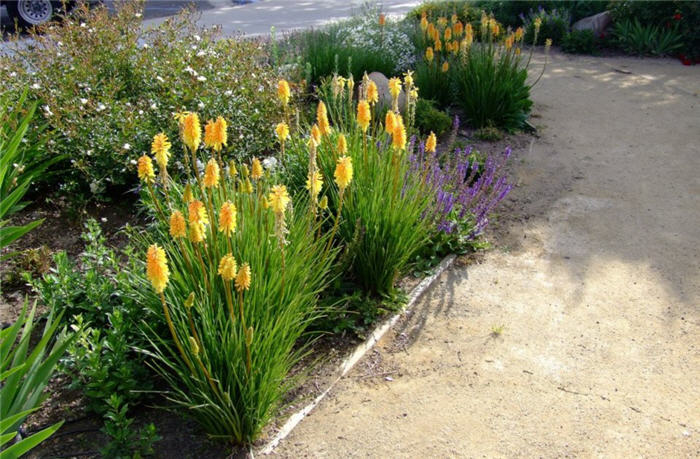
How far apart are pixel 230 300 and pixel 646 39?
9.05 m

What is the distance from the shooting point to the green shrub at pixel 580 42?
9.53 meters

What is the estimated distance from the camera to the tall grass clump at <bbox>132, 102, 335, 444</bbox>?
233 centimetres

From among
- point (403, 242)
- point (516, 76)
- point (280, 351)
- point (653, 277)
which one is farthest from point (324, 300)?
point (516, 76)

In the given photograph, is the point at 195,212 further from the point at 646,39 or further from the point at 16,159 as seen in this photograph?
the point at 646,39

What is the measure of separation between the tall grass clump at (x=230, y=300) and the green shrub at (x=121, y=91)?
1.68m

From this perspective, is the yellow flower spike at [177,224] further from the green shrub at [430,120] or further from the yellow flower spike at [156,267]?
the green shrub at [430,120]

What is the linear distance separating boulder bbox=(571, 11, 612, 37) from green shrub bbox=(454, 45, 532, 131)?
4.38m

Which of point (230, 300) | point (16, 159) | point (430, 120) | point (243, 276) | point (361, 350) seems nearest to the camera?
point (243, 276)

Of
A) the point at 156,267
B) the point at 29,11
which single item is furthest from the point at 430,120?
the point at 29,11

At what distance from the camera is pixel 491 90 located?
20.0ft

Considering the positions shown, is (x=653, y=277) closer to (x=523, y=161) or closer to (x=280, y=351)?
(x=523, y=161)

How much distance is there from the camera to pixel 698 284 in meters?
3.89

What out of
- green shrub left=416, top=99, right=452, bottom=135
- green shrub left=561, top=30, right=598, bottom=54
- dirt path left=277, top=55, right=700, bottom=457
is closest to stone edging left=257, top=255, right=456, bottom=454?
dirt path left=277, top=55, right=700, bottom=457

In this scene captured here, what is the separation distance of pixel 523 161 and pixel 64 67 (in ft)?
13.0
